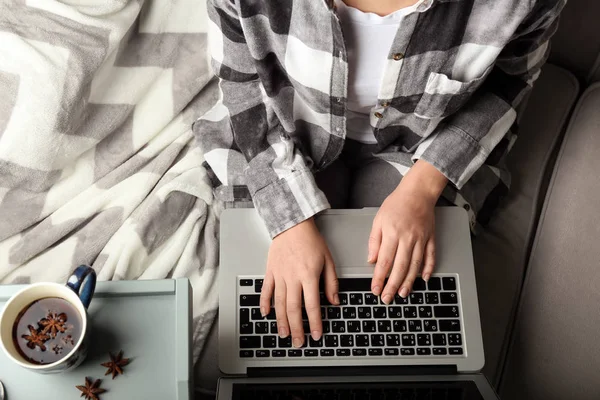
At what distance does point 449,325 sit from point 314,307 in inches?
7.5

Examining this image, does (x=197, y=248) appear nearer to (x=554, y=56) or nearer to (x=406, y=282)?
(x=406, y=282)

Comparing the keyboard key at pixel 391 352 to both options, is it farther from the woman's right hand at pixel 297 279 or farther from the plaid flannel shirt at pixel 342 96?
the plaid flannel shirt at pixel 342 96

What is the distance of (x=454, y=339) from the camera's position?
806 mm

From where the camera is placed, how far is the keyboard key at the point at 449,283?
825 mm

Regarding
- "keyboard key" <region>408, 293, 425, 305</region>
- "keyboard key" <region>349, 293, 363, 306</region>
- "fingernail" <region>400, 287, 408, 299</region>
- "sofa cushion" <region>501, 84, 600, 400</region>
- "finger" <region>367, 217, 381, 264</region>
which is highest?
"finger" <region>367, 217, 381, 264</region>

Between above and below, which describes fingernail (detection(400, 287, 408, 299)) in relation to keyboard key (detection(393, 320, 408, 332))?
above

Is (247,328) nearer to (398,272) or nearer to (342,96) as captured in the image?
(398,272)

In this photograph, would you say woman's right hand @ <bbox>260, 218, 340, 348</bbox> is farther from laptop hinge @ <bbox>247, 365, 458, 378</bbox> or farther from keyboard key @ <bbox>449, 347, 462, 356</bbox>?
keyboard key @ <bbox>449, 347, 462, 356</bbox>

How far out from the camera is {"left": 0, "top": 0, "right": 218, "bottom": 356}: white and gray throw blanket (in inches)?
Answer: 35.4

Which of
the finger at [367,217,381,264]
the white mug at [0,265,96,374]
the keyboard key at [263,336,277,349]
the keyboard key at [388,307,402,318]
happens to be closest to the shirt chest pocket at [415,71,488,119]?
the finger at [367,217,381,264]

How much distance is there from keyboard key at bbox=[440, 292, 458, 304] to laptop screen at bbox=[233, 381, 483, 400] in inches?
4.6

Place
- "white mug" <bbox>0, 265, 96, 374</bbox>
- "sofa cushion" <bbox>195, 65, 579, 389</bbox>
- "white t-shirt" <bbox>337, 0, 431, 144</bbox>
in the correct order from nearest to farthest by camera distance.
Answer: "white mug" <bbox>0, 265, 96, 374</bbox> < "white t-shirt" <bbox>337, 0, 431, 144</bbox> < "sofa cushion" <bbox>195, 65, 579, 389</bbox>

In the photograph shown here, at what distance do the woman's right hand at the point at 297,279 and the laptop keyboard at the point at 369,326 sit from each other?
16 millimetres

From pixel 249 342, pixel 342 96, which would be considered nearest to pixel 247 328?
pixel 249 342
